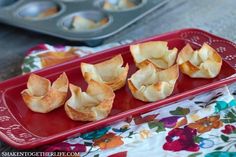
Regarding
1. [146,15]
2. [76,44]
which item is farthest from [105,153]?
[146,15]

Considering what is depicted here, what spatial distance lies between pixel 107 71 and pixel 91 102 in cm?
10

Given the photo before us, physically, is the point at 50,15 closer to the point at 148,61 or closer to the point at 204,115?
the point at 148,61

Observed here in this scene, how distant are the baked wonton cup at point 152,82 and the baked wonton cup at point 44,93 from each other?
11 cm

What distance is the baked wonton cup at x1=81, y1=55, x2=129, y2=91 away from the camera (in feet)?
2.76

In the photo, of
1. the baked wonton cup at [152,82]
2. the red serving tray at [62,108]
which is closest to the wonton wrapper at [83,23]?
the red serving tray at [62,108]

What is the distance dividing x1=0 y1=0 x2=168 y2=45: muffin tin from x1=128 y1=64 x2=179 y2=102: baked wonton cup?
0.26 metres

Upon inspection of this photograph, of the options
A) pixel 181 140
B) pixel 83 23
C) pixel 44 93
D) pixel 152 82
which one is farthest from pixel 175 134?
pixel 83 23

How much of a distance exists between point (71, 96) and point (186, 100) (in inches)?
7.4

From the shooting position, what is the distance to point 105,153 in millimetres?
718

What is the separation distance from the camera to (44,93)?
0.83m

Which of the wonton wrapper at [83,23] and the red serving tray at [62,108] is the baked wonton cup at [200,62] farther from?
the wonton wrapper at [83,23]

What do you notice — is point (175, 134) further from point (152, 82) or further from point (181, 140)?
point (152, 82)

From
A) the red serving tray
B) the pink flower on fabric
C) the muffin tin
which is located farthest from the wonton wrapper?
the pink flower on fabric

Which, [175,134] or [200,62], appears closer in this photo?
[175,134]
